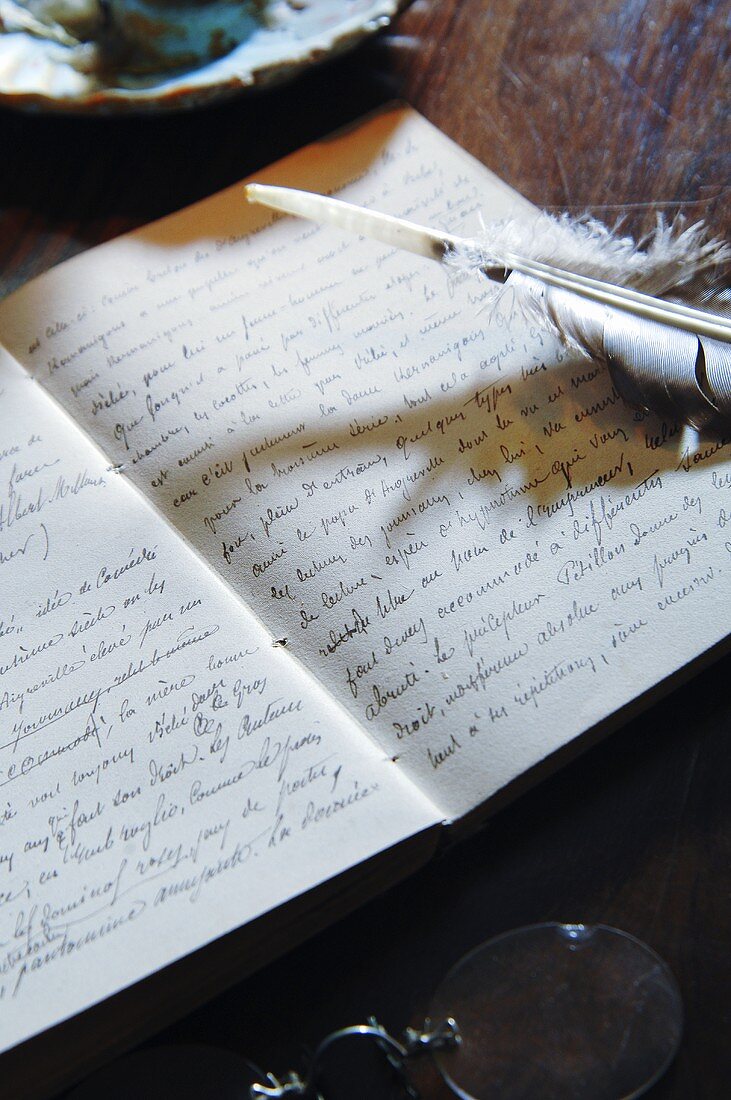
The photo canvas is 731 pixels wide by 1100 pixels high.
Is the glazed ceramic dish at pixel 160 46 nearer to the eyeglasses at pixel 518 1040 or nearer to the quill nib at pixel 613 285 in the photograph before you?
the quill nib at pixel 613 285

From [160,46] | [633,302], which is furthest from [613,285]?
[160,46]

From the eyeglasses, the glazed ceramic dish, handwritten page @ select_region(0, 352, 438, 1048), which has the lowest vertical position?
the eyeglasses

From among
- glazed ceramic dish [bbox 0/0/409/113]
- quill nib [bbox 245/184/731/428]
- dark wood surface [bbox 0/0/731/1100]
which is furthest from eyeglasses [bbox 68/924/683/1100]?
glazed ceramic dish [bbox 0/0/409/113]

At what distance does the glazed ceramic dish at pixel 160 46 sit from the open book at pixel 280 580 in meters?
0.10

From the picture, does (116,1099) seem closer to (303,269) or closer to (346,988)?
(346,988)

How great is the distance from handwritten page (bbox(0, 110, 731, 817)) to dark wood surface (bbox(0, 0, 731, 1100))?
0.04 metres

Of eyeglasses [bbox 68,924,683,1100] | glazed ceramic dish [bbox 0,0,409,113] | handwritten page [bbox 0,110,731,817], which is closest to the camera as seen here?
eyeglasses [bbox 68,924,683,1100]

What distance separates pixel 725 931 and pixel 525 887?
0.11 meters

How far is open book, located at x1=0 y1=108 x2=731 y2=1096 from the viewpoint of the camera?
0.57 meters

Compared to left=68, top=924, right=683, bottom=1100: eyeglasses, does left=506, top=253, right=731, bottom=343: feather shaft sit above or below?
above

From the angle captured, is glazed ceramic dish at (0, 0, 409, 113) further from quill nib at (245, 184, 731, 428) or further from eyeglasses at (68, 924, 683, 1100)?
eyeglasses at (68, 924, 683, 1100)

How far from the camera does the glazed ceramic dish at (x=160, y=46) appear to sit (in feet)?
2.73

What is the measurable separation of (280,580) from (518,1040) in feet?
1.06

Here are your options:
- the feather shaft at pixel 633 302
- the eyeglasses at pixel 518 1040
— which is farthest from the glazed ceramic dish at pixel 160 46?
the eyeglasses at pixel 518 1040
